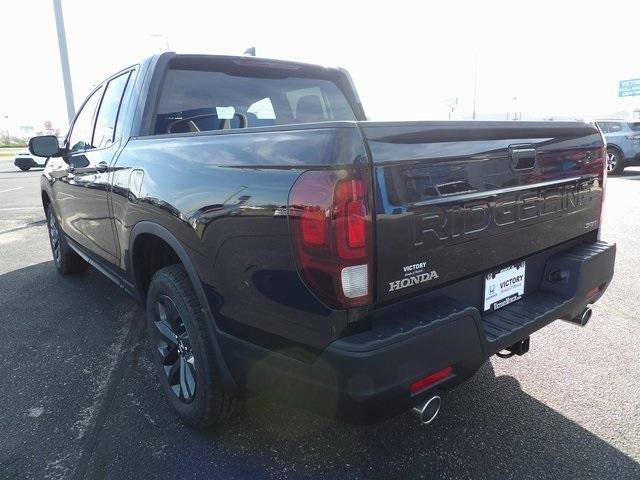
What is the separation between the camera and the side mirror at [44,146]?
12.8ft

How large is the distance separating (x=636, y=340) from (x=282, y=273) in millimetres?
2841

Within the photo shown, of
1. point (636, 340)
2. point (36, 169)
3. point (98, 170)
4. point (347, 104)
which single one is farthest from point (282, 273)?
point (36, 169)

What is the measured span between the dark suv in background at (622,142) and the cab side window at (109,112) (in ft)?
45.3

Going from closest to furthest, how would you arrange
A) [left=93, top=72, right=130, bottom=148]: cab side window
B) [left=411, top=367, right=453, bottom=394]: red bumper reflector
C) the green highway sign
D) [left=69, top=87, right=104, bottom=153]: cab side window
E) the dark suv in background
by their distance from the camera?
[left=411, top=367, right=453, bottom=394]: red bumper reflector, [left=93, top=72, right=130, bottom=148]: cab side window, [left=69, top=87, right=104, bottom=153]: cab side window, the dark suv in background, the green highway sign

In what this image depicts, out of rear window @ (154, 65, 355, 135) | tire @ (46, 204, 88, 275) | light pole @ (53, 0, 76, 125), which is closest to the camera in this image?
rear window @ (154, 65, 355, 135)

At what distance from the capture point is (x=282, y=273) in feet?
5.63

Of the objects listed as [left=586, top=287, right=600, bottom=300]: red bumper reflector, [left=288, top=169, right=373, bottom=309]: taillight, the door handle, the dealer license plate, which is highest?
the door handle

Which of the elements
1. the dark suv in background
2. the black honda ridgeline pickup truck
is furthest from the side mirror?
the dark suv in background

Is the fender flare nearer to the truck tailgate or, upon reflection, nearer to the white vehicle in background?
the truck tailgate

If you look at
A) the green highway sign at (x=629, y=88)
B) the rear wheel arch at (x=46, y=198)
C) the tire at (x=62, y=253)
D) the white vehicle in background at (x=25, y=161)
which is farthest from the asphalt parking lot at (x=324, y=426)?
the green highway sign at (x=629, y=88)

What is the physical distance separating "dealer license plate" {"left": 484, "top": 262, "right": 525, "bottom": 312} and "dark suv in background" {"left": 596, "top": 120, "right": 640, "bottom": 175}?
44.4 ft

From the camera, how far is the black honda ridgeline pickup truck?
63.9 inches

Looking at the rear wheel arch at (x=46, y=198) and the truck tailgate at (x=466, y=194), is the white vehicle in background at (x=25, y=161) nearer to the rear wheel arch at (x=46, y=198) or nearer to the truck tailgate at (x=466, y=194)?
the rear wheel arch at (x=46, y=198)

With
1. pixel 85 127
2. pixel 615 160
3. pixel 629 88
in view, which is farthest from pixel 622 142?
pixel 629 88
